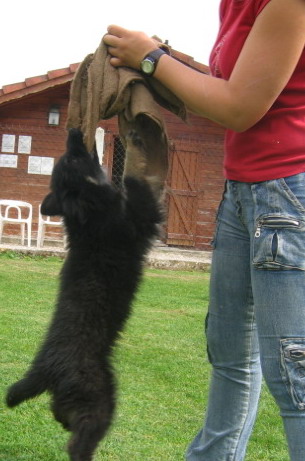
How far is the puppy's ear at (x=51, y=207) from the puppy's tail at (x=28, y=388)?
65 centimetres

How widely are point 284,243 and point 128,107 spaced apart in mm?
838

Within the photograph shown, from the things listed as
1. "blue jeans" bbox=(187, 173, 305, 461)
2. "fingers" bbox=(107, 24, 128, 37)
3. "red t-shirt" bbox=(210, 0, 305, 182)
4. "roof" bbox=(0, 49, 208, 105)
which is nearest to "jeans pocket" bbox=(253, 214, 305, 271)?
"blue jeans" bbox=(187, 173, 305, 461)

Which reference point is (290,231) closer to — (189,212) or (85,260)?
(85,260)

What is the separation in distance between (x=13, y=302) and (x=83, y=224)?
4.88 m

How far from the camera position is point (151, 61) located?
2.21 meters

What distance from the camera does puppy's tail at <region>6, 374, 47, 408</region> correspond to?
8.25ft

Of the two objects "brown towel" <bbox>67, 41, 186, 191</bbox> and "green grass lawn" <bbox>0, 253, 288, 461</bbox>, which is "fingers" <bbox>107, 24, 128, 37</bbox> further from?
"green grass lawn" <bbox>0, 253, 288, 461</bbox>

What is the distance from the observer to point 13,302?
23.8 feet

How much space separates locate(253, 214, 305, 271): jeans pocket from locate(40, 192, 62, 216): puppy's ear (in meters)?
0.97

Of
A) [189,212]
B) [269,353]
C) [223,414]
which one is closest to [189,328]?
[223,414]

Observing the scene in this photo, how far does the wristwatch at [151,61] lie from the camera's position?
2205 millimetres

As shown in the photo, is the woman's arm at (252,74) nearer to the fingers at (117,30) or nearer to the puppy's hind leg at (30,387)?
the fingers at (117,30)

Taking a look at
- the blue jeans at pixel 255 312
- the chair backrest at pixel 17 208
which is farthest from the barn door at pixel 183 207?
the blue jeans at pixel 255 312

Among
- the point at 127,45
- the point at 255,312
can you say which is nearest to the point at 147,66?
the point at 127,45
